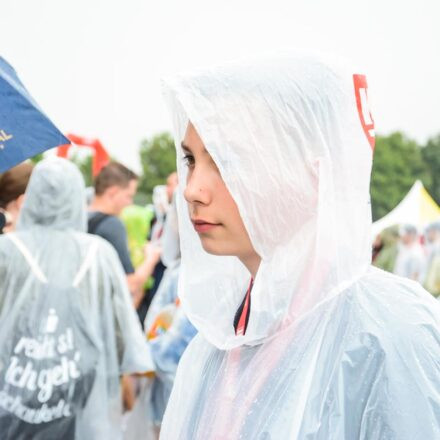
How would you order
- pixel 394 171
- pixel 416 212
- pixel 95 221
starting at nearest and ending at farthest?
1. pixel 95 221
2. pixel 416 212
3. pixel 394 171

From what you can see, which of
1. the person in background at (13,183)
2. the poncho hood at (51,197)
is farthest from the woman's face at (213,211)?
the person in background at (13,183)

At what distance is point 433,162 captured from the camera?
225 feet

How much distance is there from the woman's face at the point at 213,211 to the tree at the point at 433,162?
64.8 m

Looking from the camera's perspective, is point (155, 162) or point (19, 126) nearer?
point (19, 126)

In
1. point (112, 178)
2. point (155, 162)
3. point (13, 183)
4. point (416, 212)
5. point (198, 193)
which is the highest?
point (198, 193)

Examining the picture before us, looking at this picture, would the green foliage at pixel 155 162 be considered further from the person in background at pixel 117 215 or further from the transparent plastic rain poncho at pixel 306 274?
the transparent plastic rain poncho at pixel 306 274

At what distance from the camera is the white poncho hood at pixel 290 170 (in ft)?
4.71

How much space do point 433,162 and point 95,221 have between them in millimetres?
66699

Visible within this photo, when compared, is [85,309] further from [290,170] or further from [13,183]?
[290,170]

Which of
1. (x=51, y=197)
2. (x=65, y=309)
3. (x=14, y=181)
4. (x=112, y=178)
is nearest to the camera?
(x=65, y=309)

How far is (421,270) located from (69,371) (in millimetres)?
8288

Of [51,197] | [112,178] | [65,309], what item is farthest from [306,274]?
[112,178]

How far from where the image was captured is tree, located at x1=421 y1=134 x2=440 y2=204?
66287 millimetres

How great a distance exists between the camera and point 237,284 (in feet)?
5.78
